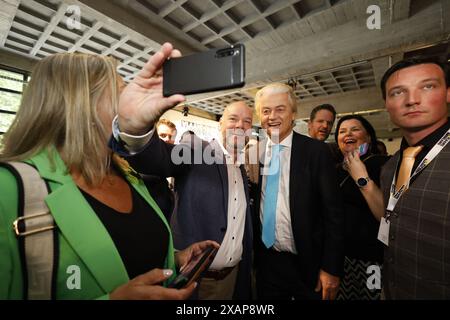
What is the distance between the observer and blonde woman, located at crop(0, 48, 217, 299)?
2.05ft

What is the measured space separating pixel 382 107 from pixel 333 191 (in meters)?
6.85

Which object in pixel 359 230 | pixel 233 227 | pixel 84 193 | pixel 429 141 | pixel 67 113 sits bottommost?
pixel 359 230

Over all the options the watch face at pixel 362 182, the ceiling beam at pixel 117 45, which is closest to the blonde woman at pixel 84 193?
the watch face at pixel 362 182

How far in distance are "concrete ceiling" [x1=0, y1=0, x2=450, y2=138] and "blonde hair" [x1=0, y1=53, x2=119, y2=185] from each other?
272 cm

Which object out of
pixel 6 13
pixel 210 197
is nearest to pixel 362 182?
pixel 210 197

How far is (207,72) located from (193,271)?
0.70 m

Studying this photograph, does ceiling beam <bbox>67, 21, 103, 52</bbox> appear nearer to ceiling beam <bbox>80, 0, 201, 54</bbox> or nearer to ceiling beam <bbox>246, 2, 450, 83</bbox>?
ceiling beam <bbox>80, 0, 201, 54</bbox>

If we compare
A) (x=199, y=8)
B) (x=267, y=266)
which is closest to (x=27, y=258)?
(x=267, y=266)

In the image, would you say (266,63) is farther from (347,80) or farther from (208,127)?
(208,127)

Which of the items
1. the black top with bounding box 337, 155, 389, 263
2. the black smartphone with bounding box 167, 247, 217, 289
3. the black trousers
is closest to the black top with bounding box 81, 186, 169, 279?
the black smartphone with bounding box 167, 247, 217, 289

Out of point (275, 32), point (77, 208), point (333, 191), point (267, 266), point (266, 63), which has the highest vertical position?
point (275, 32)

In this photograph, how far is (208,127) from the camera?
1002 centimetres

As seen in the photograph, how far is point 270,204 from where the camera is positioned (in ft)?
5.68

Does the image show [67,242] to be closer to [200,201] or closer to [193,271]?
[193,271]
